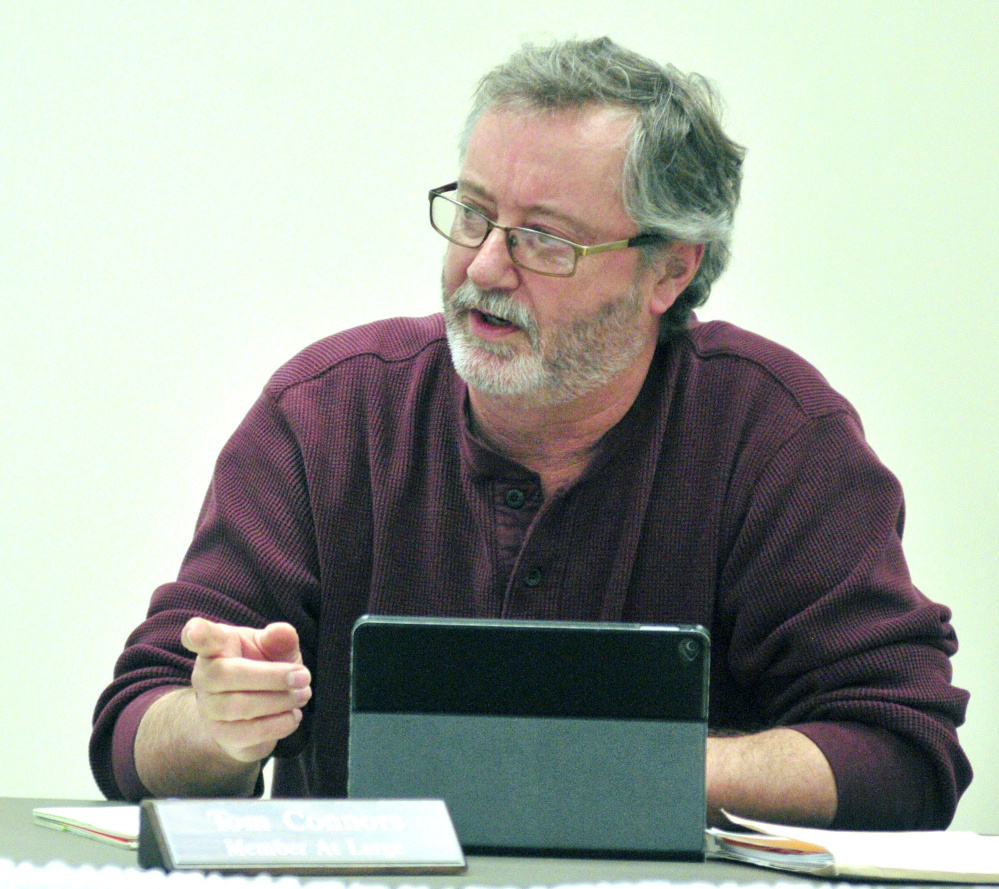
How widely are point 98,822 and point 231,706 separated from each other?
133mm

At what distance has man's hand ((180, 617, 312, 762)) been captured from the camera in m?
0.98

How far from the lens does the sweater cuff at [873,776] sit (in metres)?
1.23

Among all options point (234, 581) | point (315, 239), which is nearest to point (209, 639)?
point (234, 581)

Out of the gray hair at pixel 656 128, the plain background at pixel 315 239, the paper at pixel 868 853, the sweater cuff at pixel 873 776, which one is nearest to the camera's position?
the paper at pixel 868 853

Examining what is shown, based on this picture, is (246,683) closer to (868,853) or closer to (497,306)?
(868,853)

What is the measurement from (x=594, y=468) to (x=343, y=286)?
89 cm

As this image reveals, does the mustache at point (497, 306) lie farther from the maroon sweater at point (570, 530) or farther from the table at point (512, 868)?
the table at point (512, 868)

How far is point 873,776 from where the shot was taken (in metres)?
1.24

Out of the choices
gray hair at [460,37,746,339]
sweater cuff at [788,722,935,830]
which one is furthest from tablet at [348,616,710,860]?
gray hair at [460,37,746,339]

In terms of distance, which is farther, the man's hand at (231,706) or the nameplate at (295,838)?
the man's hand at (231,706)

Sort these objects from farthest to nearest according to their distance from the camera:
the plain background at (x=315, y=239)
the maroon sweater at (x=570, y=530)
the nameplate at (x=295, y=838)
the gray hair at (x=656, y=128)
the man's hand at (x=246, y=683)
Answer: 1. the plain background at (x=315, y=239)
2. the gray hair at (x=656, y=128)
3. the maroon sweater at (x=570, y=530)
4. the man's hand at (x=246, y=683)
5. the nameplate at (x=295, y=838)

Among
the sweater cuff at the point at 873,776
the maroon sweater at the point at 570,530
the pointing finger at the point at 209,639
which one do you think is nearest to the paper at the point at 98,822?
the pointing finger at the point at 209,639

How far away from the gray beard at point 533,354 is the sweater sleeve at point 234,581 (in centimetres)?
24

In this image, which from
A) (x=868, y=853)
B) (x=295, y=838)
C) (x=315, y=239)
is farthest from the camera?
(x=315, y=239)
